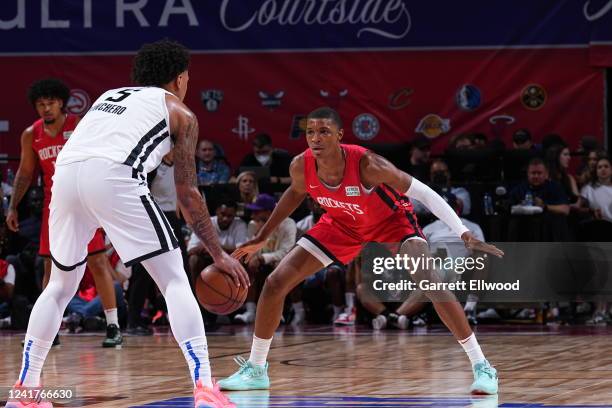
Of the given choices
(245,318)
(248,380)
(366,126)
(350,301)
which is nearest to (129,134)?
(248,380)

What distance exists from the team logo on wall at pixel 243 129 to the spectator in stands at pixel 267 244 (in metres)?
2.85

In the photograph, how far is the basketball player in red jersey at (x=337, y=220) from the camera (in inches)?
259

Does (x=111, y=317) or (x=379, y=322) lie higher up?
(x=111, y=317)

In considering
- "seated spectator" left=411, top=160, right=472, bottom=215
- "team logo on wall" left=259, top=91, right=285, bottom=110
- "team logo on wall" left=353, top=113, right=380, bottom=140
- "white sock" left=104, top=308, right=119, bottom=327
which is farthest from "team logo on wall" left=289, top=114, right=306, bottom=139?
"white sock" left=104, top=308, right=119, bottom=327

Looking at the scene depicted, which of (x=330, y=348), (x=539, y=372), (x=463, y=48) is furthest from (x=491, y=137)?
(x=539, y=372)

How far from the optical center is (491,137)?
46.3 ft

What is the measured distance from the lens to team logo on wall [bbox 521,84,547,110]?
1399cm

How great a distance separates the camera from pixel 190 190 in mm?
5266

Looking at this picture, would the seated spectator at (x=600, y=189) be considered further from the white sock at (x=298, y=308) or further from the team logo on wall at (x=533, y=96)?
the white sock at (x=298, y=308)

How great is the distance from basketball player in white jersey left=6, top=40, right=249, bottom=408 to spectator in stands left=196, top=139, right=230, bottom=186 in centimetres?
761

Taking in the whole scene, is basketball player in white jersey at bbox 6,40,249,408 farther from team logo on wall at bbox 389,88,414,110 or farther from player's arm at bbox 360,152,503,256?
team logo on wall at bbox 389,88,414,110

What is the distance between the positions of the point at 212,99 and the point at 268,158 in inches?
67.7

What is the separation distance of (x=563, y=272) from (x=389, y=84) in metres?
3.92

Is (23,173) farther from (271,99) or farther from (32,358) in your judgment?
(271,99)
